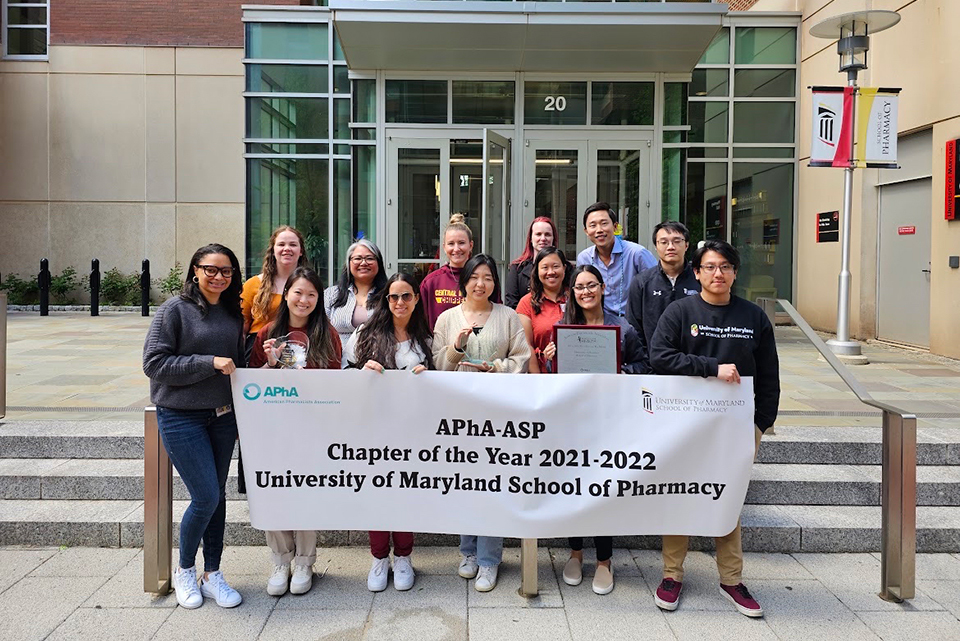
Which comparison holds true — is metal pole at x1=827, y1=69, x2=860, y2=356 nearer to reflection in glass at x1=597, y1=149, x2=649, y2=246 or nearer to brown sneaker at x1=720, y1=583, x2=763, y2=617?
reflection in glass at x1=597, y1=149, x2=649, y2=246

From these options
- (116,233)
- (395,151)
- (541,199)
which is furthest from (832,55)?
(116,233)

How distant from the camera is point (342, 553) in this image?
4855 millimetres

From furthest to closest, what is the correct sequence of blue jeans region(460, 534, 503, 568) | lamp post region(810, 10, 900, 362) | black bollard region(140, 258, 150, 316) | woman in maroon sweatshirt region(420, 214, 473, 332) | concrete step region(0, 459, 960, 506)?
black bollard region(140, 258, 150, 316) → lamp post region(810, 10, 900, 362) → concrete step region(0, 459, 960, 506) → woman in maroon sweatshirt region(420, 214, 473, 332) → blue jeans region(460, 534, 503, 568)

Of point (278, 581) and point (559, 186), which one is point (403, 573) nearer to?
point (278, 581)

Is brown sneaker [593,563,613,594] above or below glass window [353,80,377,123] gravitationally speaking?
below

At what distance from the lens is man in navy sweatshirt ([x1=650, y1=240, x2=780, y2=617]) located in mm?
3934

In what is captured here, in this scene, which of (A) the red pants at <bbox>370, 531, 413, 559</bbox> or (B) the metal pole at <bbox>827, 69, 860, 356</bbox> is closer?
(A) the red pants at <bbox>370, 531, 413, 559</bbox>

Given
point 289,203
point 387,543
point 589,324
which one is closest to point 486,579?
point 387,543

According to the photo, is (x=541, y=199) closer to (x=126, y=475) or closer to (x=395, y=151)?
(x=395, y=151)

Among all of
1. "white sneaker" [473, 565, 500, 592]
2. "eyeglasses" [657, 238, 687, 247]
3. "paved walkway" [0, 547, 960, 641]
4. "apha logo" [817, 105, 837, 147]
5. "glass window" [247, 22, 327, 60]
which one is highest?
"glass window" [247, 22, 327, 60]

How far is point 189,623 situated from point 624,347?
2.77 metres

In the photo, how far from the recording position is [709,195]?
14.8 m

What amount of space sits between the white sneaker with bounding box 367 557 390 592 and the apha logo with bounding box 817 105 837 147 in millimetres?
8898

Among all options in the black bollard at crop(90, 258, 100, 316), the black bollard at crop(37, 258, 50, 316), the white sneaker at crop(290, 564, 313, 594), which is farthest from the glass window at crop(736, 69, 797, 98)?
the black bollard at crop(37, 258, 50, 316)
